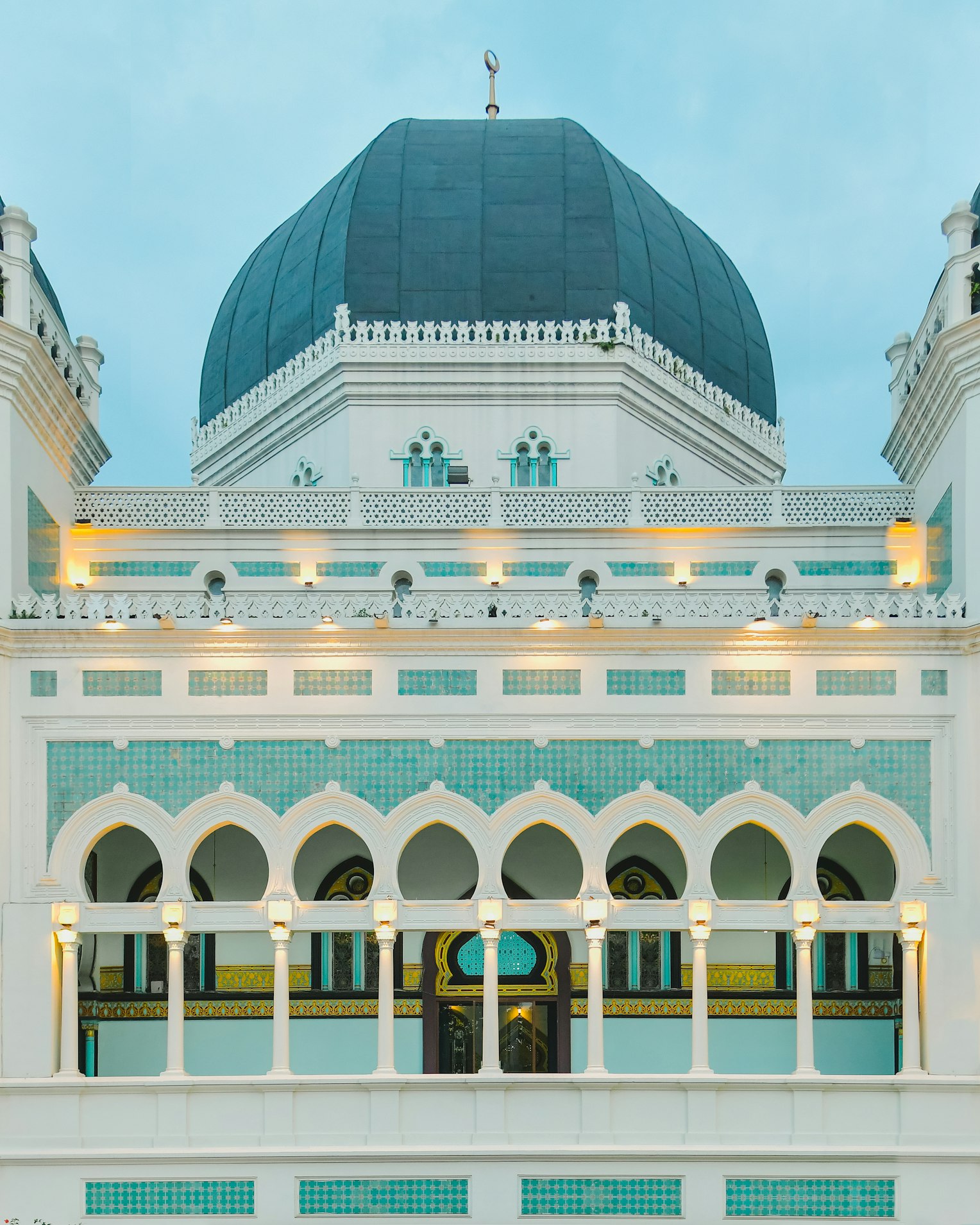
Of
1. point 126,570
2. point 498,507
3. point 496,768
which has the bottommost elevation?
point 496,768

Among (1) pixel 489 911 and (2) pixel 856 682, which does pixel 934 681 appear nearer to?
(2) pixel 856 682

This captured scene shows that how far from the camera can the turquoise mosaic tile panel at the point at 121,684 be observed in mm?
14891

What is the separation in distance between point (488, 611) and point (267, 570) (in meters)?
3.37

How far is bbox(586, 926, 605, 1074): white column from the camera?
14383 millimetres

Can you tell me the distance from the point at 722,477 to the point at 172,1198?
489 inches

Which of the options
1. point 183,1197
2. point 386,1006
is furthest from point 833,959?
point 183,1197

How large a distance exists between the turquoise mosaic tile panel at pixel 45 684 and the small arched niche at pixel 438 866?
447 centimetres

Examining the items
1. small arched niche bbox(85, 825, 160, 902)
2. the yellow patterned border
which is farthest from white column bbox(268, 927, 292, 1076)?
small arched niche bbox(85, 825, 160, 902)

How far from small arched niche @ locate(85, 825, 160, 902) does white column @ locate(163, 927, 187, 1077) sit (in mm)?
2422

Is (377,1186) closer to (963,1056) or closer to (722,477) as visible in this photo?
(963,1056)

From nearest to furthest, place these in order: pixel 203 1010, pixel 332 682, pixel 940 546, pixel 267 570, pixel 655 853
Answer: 1. pixel 332 682
2. pixel 940 546
3. pixel 203 1010
4. pixel 655 853
5. pixel 267 570

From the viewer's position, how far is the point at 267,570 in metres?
17.2

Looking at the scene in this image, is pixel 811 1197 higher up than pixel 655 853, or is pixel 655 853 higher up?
pixel 655 853

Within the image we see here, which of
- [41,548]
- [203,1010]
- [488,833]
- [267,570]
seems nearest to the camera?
[488,833]
